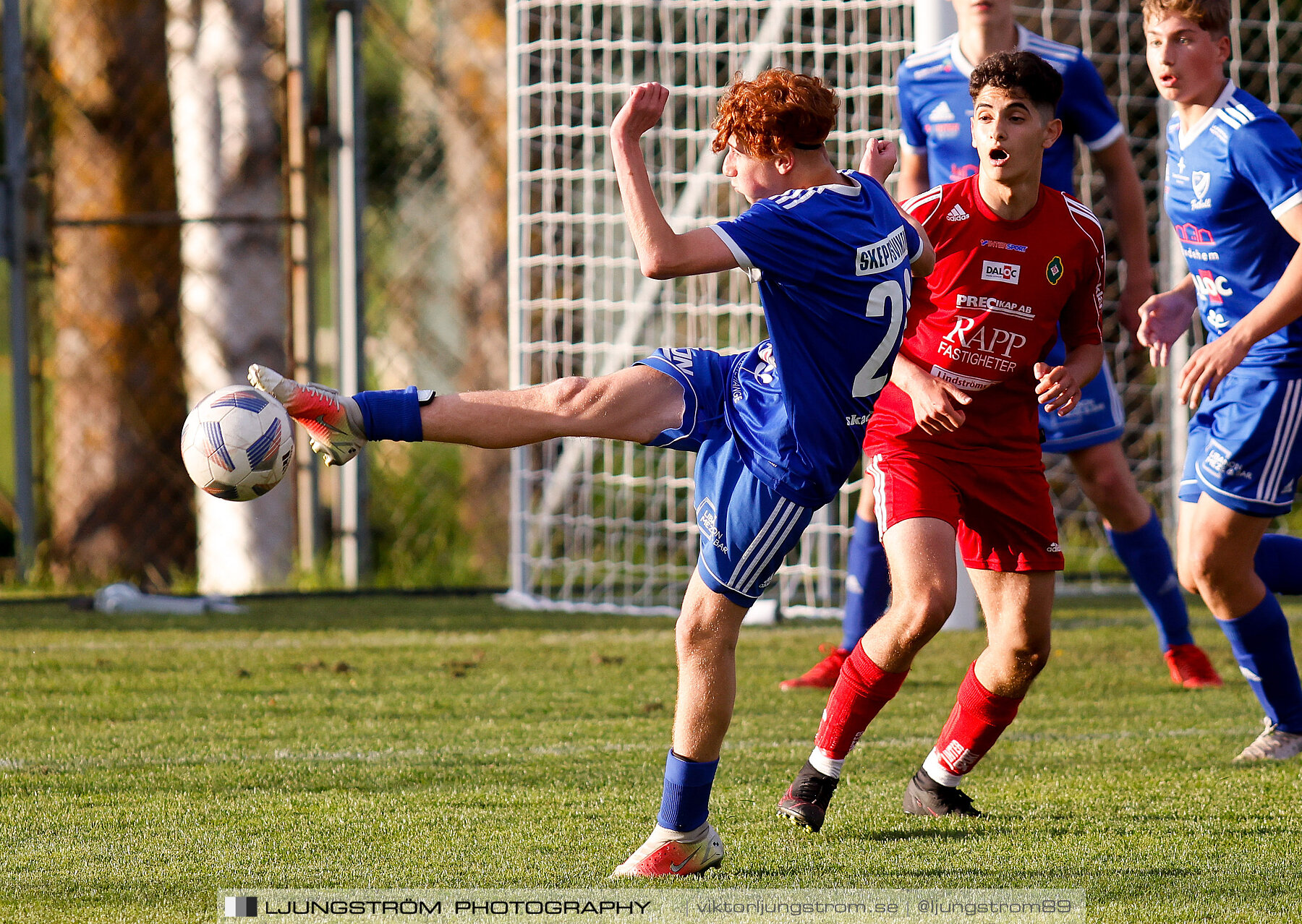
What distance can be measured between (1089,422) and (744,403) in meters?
2.33

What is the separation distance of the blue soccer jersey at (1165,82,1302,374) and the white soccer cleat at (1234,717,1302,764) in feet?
3.36

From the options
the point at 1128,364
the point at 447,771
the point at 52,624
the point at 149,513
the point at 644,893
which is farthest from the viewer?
the point at 1128,364

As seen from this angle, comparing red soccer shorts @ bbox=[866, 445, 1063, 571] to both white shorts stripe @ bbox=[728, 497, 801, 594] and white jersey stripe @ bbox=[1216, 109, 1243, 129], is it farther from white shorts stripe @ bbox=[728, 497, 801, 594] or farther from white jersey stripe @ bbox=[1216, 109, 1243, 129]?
white jersey stripe @ bbox=[1216, 109, 1243, 129]

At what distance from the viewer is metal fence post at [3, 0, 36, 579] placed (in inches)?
310

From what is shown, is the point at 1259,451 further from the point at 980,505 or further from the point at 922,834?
the point at 922,834

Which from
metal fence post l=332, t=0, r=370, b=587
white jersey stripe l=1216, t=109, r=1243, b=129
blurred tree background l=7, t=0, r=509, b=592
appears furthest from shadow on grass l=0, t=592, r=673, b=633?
white jersey stripe l=1216, t=109, r=1243, b=129

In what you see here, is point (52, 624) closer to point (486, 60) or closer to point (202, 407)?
point (202, 407)

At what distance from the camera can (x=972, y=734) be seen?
3631mm

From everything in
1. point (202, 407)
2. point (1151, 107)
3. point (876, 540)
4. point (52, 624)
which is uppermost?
point (1151, 107)

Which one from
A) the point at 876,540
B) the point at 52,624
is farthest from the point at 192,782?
the point at 52,624

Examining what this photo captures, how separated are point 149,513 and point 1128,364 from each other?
6794 millimetres

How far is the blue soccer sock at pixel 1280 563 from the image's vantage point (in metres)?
4.84

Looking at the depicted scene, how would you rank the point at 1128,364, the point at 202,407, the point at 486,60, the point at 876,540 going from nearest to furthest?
the point at 202,407
the point at 876,540
the point at 1128,364
the point at 486,60

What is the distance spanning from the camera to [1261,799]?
3.82 metres
